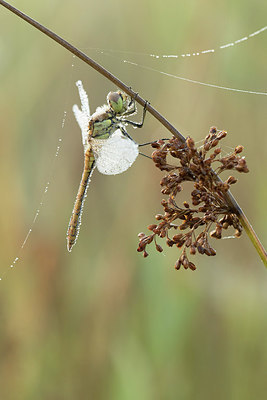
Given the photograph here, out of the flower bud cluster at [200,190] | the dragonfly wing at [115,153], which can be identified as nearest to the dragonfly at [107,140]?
the dragonfly wing at [115,153]

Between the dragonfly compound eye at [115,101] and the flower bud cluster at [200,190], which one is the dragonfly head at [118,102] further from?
the flower bud cluster at [200,190]

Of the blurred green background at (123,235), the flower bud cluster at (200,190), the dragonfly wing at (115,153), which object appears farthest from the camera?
the blurred green background at (123,235)

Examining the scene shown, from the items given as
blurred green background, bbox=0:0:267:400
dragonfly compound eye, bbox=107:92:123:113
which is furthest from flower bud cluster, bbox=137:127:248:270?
blurred green background, bbox=0:0:267:400

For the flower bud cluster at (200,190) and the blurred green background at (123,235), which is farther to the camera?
the blurred green background at (123,235)

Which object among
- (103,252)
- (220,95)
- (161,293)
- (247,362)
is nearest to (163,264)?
(161,293)

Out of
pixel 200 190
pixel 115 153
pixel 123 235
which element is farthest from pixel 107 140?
pixel 123 235

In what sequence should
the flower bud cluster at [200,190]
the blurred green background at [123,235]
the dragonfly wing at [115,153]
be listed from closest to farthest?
the flower bud cluster at [200,190] → the dragonfly wing at [115,153] → the blurred green background at [123,235]

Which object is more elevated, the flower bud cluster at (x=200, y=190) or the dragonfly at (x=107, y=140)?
the dragonfly at (x=107, y=140)

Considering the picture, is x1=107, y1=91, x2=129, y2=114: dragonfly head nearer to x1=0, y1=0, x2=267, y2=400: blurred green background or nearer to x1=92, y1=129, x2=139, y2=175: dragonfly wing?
x1=92, y1=129, x2=139, y2=175: dragonfly wing
